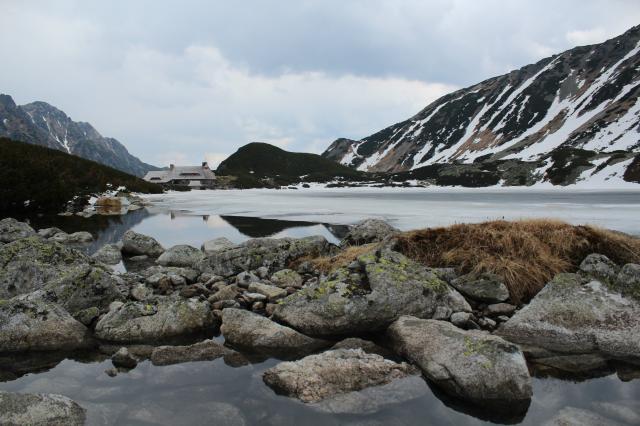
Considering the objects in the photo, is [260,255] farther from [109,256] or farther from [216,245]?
[109,256]

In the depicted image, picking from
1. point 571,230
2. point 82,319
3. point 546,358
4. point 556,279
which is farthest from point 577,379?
point 82,319

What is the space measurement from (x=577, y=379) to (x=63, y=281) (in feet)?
33.4

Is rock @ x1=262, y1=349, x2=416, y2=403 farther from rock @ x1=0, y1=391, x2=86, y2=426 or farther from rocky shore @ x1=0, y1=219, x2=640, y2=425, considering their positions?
rock @ x1=0, y1=391, x2=86, y2=426

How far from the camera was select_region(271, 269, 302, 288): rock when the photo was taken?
462 inches

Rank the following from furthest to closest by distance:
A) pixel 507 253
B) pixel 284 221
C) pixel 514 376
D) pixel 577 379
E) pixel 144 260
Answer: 1. pixel 284 221
2. pixel 144 260
3. pixel 507 253
4. pixel 577 379
5. pixel 514 376

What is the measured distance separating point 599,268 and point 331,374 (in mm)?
6752

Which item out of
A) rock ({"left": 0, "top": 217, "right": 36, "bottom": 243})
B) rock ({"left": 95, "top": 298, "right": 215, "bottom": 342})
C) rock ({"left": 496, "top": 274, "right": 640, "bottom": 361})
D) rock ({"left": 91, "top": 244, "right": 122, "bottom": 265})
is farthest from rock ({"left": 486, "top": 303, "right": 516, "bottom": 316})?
rock ({"left": 0, "top": 217, "right": 36, "bottom": 243})

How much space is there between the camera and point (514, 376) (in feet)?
20.5

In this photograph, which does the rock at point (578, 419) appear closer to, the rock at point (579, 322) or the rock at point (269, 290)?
the rock at point (579, 322)

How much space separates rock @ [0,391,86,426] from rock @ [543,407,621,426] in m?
6.05

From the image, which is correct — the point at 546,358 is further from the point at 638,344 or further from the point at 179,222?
the point at 179,222

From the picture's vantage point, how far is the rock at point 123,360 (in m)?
7.25

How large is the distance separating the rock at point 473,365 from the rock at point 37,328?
6.17 m

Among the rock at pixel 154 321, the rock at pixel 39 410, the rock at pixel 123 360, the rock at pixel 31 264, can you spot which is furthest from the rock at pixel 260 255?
the rock at pixel 39 410
